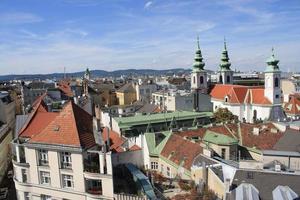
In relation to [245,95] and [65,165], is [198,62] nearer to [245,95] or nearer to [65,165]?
[245,95]

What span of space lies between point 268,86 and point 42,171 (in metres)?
64.5

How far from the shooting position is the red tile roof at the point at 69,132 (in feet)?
104

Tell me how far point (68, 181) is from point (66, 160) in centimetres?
222

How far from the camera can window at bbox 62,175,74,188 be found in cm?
3238

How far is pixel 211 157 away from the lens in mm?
35469

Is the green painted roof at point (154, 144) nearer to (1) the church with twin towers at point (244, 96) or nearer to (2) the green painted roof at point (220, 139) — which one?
(2) the green painted roof at point (220, 139)

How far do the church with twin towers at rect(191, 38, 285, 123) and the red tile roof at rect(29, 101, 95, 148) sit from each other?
4962 cm

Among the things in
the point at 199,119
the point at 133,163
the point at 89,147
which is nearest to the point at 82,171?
the point at 89,147

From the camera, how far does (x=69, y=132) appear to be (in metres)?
32.3

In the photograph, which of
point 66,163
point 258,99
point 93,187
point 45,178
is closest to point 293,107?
point 258,99

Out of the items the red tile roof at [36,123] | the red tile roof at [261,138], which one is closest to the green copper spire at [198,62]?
the red tile roof at [261,138]

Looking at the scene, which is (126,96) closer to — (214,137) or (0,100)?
(0,100)

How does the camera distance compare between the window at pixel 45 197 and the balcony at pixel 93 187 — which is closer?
the balcony at pixel 93 187

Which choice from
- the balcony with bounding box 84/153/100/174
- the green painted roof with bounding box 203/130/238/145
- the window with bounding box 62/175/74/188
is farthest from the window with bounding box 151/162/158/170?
the window with bounding box 62/175/74/188
